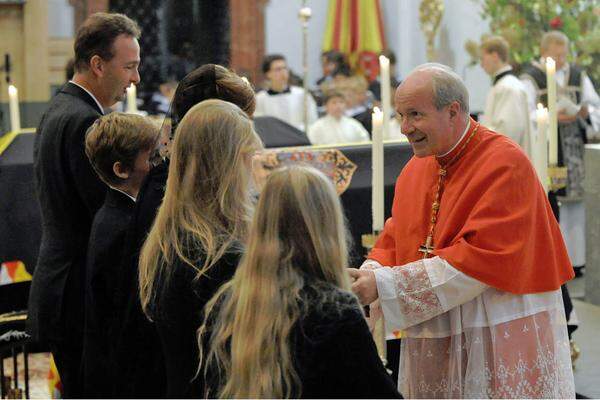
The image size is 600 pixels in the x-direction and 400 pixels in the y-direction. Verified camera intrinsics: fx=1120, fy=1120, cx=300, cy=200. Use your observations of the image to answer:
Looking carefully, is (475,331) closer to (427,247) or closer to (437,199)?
(427,247)

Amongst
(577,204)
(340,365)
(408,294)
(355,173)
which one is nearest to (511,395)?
(408,294)

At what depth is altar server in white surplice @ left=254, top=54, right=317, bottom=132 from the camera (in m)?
9.44

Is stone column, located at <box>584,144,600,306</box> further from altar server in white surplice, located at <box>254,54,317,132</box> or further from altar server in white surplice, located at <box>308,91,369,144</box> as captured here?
altar server in white surplice, located at <box>254,54,317,132</box>

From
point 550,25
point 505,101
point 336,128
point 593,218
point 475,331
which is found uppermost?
point 550,25

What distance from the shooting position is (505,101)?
7.26 meters

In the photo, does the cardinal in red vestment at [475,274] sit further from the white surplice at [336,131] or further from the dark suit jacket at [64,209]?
the white surplice at [336,131]

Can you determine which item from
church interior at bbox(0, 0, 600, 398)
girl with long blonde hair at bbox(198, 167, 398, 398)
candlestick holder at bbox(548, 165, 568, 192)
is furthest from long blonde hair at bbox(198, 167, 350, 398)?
candlestick holder at bbox(548, 165, 568, 192)

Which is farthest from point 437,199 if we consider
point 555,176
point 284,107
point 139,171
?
point 284,107

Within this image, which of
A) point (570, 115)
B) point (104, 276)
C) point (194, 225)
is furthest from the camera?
point (570, 115)

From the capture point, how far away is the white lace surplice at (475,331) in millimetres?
2824

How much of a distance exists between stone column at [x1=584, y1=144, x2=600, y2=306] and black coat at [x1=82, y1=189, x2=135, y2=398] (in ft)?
11.6

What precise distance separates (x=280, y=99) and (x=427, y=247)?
6.70 meters

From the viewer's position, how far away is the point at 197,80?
9.31 ft

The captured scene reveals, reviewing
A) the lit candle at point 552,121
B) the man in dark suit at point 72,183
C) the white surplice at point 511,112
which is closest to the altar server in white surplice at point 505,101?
the white surplice at point 511,112
